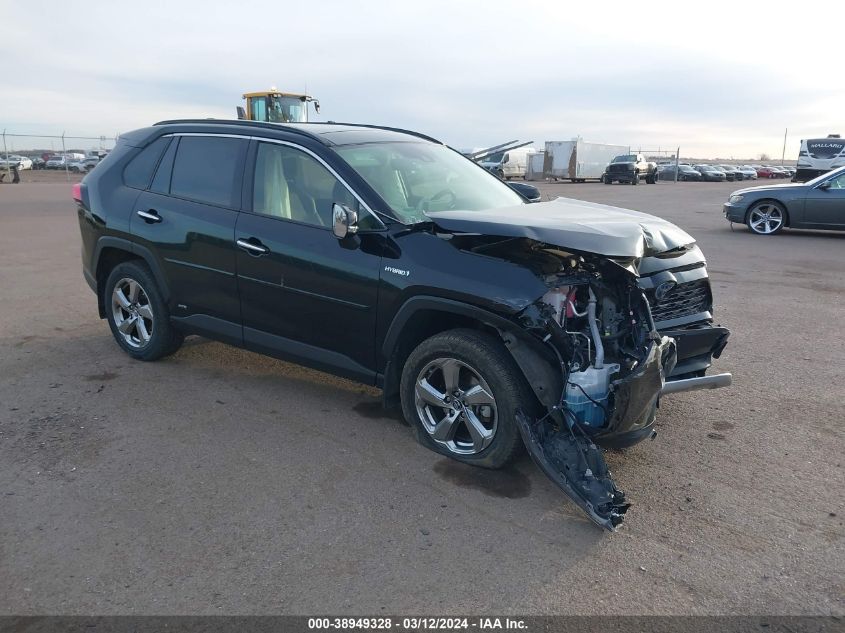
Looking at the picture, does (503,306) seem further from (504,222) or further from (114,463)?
(114,463)

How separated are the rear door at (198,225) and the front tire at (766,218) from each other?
1270cm

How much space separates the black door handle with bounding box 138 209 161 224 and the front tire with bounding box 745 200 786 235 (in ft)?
42.4

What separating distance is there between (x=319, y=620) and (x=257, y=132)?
3.31m

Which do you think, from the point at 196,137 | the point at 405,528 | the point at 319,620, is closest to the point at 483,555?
the point at 405,528

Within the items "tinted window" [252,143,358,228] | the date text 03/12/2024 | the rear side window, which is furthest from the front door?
the date text 03/12/2024

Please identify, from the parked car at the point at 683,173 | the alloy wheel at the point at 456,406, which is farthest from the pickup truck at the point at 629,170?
the alloy wheel at the point at 456,406

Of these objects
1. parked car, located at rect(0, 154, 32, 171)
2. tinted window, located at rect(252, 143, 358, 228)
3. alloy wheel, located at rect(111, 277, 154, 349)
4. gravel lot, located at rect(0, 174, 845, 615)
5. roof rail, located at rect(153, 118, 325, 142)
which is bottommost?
gravel lot, located at rect(0, 174, 845, 615)

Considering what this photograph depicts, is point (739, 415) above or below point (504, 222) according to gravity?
below

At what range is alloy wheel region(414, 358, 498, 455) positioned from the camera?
3.83m

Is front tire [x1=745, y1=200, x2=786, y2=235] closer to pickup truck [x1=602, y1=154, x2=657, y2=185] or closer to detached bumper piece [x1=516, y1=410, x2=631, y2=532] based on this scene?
detached bumper piece [x1=516, y1=410, x2=631, y2=532]

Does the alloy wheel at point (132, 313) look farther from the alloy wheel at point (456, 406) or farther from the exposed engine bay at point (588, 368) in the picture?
the exposed engine bay at point (588, 368)

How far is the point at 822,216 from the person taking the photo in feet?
44.3

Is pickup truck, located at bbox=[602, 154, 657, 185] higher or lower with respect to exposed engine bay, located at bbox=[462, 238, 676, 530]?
higher

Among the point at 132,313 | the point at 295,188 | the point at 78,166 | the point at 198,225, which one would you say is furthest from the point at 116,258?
the point at 78,166
